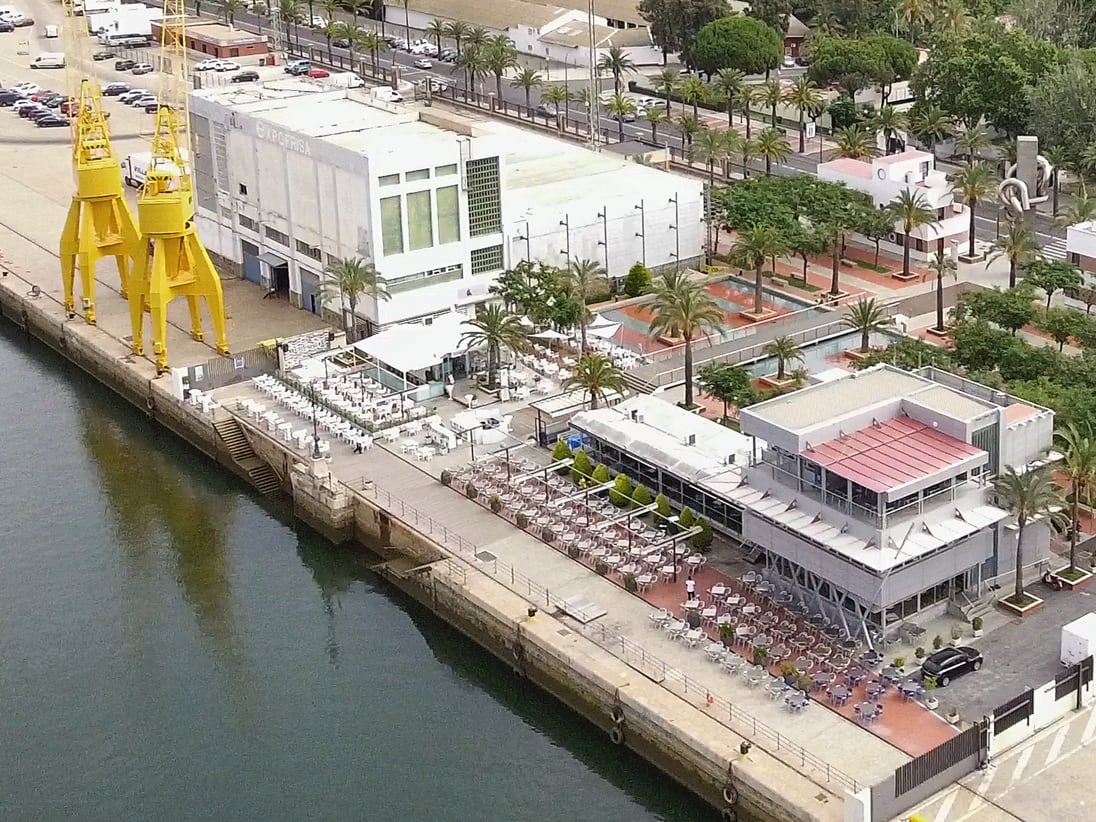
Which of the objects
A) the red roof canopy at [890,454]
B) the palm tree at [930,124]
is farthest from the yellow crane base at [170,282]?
the palm tree at [930,124]

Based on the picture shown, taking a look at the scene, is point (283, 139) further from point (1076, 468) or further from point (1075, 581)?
point (1075, 581)

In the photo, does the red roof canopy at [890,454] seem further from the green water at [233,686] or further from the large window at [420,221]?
the large window at [420,221]

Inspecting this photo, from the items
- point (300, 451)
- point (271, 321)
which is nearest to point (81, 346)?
point (271, 321)

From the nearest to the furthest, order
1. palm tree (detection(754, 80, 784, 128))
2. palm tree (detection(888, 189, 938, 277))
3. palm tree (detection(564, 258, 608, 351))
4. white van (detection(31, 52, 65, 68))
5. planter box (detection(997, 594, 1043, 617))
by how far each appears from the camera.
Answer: planter box (detection(997, 594, 1043, 617)), palm tree (detection(564, 258, 608, 351)), palm tree (detection(888, 189, 938, 277)), palm tree (detection(754, 80, 784, 128)), white van (detection(31, 52, 65, 68))

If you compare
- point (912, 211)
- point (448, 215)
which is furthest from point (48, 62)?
point (912, 211)

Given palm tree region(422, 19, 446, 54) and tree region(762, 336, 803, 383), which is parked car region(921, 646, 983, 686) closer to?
tree region(762, 336, 803, 383)

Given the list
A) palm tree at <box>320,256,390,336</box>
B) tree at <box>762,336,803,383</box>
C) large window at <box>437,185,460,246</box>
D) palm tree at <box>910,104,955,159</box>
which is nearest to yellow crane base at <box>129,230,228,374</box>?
palm tree at <box>320,256,390,336</box>
